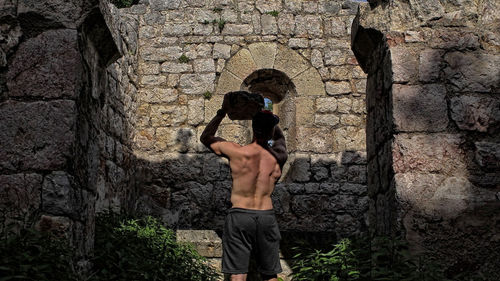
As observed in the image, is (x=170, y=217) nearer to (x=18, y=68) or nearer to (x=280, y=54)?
(x=280, y=54)

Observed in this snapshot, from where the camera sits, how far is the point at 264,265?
3.36 meters

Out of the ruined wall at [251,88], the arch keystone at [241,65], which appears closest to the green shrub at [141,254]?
the ruined wall at [251,88]

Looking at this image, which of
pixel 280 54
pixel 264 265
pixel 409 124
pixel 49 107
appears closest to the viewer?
pixel 49 107

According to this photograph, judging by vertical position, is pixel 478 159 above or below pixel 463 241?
above

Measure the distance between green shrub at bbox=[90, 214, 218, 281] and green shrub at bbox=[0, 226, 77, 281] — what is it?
0.69 m

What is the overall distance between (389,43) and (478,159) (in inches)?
35.5

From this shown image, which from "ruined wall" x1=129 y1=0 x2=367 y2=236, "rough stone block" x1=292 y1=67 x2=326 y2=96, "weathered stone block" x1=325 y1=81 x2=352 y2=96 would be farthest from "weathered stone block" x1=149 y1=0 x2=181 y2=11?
"weathered stone block" x1=325 y1=81 x2=352 y2=96

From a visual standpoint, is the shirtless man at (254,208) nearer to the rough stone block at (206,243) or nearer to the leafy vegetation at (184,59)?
the rough stone block at (206,243)

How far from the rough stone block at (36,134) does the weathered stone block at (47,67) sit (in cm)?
7

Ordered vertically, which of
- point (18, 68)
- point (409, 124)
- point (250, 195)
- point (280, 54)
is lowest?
point (250, 195)

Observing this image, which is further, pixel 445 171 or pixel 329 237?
pixel 329 237

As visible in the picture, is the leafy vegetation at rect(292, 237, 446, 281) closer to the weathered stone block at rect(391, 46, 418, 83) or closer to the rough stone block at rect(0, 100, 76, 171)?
the weathered stone block at rect(391, 46, 418, 83)

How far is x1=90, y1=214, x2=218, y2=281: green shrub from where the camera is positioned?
3.60 m

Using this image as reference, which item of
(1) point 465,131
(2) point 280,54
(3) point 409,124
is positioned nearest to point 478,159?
(1) point 465,131
